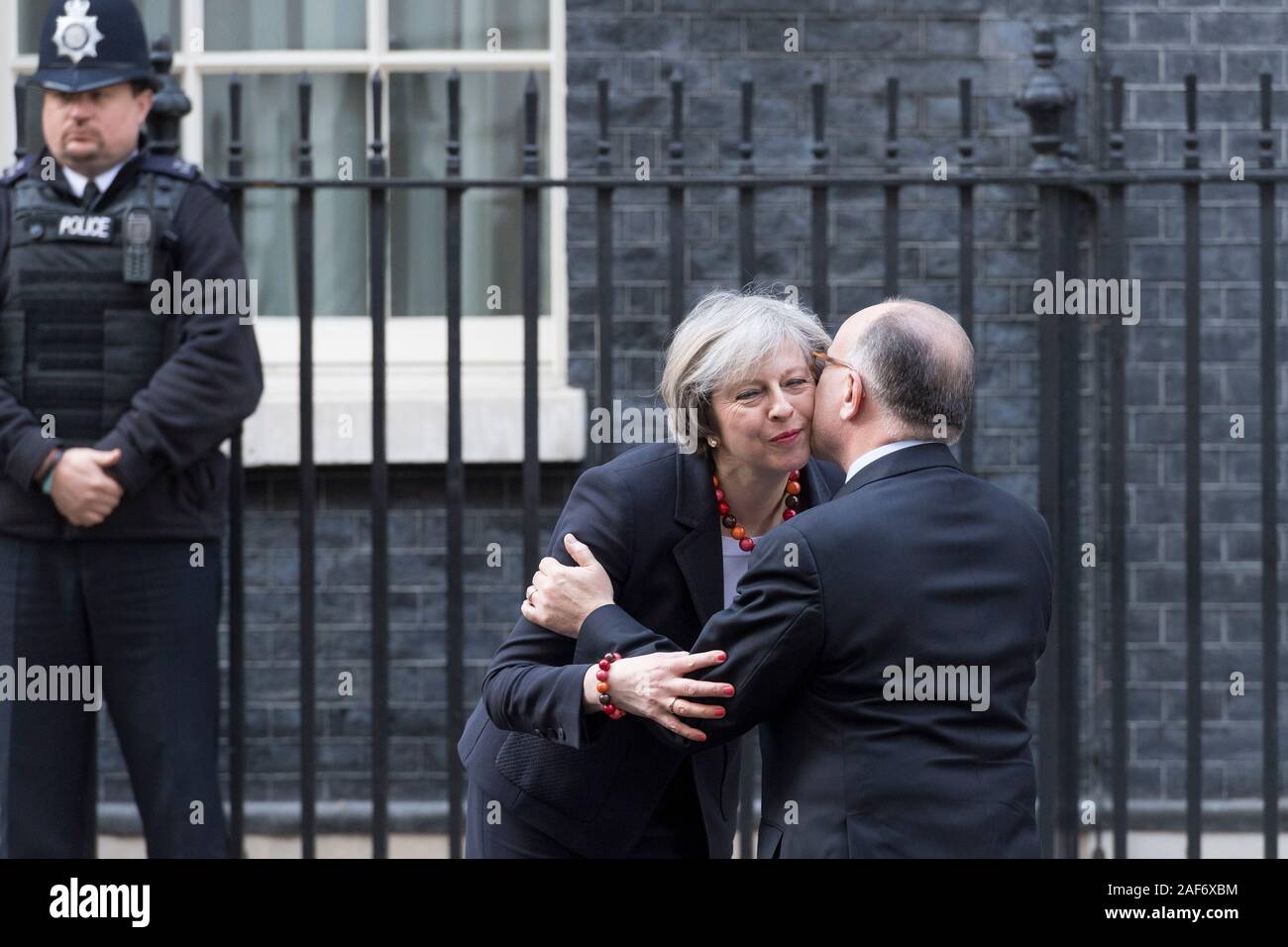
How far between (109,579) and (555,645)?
1.68 m

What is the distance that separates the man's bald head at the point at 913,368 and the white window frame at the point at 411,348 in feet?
10.00

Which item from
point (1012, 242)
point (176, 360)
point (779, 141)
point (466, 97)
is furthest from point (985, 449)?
point (176, 360)

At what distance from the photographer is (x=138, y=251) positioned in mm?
4242

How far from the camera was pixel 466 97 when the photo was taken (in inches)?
239

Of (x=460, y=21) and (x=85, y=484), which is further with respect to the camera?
(x=460, y=21)

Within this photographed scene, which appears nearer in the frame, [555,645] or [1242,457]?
[555,645]

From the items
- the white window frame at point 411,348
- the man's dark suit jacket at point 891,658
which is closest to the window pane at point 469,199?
the white window frame at point 411,348

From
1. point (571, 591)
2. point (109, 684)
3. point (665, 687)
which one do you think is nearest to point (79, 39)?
point (109, 684)

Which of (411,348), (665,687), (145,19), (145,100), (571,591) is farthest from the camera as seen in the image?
(145,19)

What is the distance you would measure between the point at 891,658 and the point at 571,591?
0.63 meters

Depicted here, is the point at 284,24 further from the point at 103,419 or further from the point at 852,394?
the point at 852,394

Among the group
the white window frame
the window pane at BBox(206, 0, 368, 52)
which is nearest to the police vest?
the white window frame

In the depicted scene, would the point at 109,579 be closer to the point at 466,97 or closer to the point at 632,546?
the point at 632,546

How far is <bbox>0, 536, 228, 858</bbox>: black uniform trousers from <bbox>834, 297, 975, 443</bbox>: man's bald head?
7.36 feet
